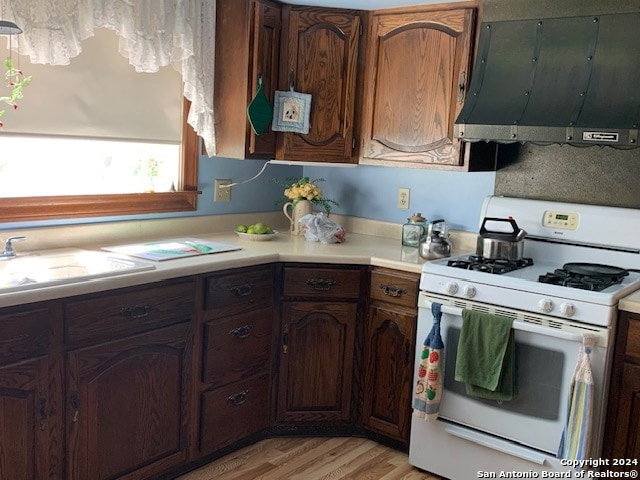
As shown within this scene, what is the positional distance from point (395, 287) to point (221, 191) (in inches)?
42.2

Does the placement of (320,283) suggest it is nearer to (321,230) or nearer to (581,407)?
(321,230)

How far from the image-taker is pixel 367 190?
11.8ft

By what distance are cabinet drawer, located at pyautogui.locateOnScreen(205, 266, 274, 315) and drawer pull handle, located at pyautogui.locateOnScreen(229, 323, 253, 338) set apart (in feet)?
0.26

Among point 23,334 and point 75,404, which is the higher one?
point 23,334

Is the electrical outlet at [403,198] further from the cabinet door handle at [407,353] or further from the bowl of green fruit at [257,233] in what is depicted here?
the cabinet door handle at [407,353]

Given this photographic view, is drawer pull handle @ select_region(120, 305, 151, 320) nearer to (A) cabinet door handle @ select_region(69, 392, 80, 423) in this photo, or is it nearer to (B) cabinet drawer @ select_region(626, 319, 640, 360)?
(A) cabinet door handle @ select_region(69, 392, 80, 423)

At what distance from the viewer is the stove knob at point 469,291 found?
255cm

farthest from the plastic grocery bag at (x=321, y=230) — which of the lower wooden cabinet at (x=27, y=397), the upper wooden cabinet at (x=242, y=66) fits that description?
the lower wooden cabinet at (x=27, y=397)

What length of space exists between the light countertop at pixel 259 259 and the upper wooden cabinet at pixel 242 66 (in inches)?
18.1

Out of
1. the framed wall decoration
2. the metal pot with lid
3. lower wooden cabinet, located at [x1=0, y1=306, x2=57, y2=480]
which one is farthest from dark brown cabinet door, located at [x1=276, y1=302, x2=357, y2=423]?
lower wooden cabinet, located at [x1=0, y1=306, x2=57, y2=480]

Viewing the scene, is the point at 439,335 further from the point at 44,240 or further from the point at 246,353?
the point at 44,240

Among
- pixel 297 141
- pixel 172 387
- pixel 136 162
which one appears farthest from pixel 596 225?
pixel 136 162

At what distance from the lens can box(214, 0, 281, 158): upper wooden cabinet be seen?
2.96m

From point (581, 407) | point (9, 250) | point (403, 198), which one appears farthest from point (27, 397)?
point (403, 198)
